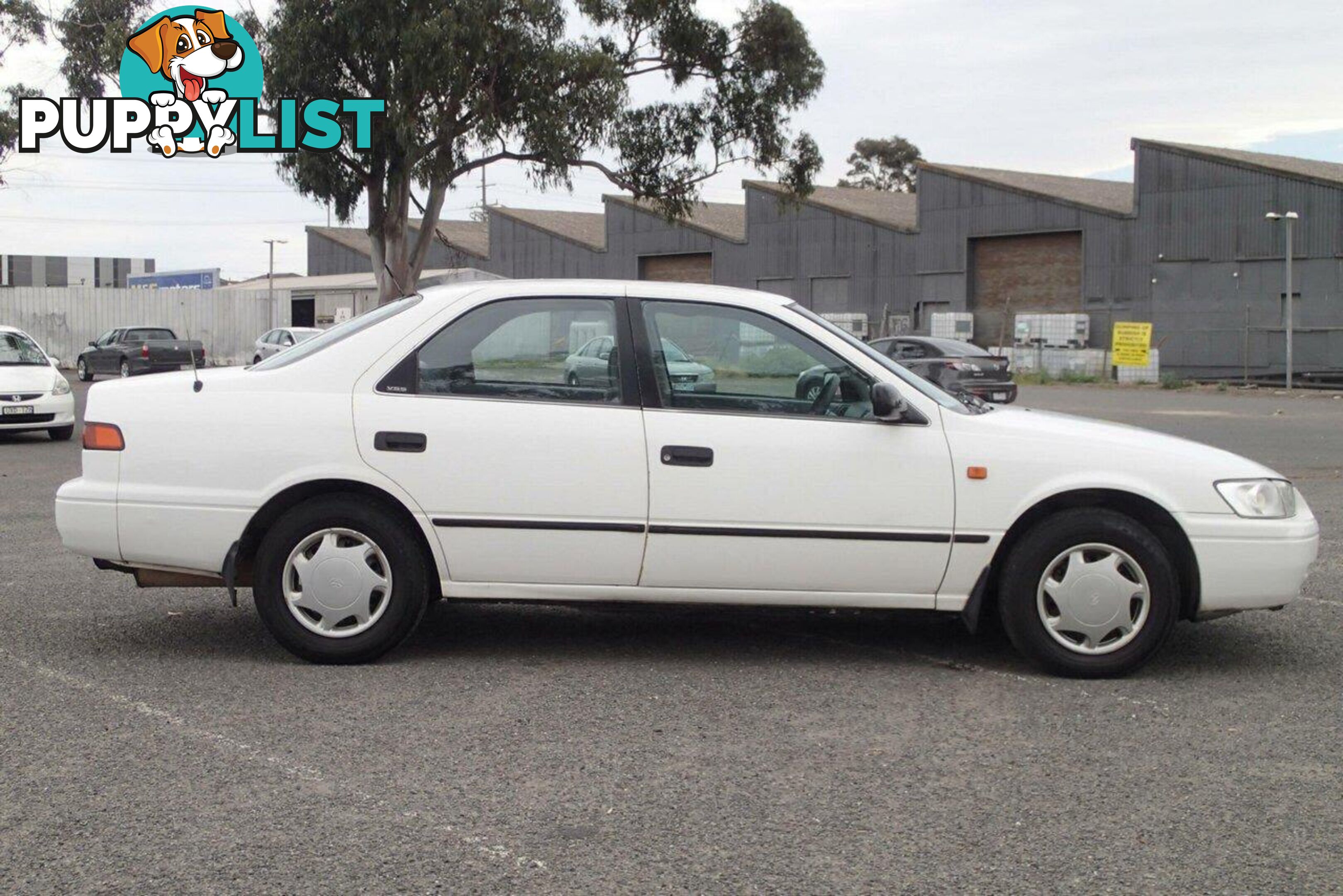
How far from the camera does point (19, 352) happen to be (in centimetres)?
1719

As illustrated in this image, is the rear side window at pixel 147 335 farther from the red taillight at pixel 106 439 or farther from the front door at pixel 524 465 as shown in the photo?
the front door at pixel 524 465

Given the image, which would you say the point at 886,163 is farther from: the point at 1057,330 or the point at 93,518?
the point at 93,518

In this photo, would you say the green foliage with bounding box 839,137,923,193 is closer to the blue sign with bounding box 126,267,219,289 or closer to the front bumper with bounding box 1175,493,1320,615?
the blue sign with bounding box 126,267,219,289

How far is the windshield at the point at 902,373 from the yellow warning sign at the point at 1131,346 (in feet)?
110

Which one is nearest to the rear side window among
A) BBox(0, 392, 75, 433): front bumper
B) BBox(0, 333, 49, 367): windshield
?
BBox(0, 333, 49, 367): windshield

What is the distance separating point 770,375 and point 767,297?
419 millimetres

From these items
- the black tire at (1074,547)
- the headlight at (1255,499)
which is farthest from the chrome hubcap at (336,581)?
the headlight at (1255,499)

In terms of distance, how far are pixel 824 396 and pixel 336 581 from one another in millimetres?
2040

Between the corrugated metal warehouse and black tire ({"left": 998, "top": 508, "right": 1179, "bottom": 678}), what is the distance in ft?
82.8

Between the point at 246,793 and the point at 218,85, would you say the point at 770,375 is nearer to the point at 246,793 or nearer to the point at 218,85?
the point at 246,793

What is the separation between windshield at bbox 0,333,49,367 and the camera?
1702cm

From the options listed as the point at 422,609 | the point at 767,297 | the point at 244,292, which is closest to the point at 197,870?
the point at 422,609

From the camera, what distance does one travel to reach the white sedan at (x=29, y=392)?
54.2 feet

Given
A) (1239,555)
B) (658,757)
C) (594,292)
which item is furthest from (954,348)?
(658,757)
